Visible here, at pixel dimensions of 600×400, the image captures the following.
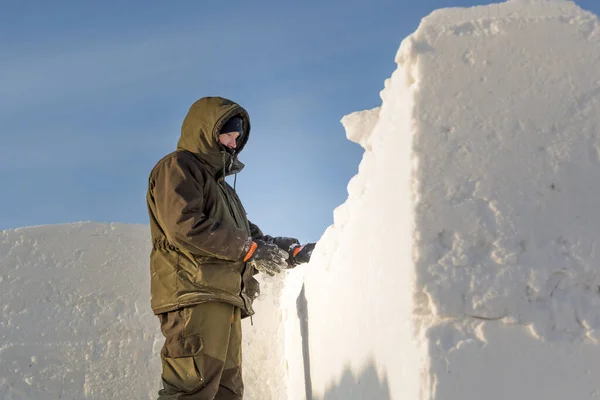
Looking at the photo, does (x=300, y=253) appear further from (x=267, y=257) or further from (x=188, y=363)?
(x=188, y=363)

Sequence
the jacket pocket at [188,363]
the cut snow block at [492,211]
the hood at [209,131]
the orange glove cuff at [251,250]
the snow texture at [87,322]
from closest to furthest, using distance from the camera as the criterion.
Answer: the cut snow block at [492,211] < the jacket pocket at [188,363] < the orange glove cuff at [251,250] < the hood at [209,131] < the snow texture at [87,322]

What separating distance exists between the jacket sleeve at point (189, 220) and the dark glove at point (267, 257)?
0.10 metres

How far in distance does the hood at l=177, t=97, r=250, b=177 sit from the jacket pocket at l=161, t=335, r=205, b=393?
2.82 ft

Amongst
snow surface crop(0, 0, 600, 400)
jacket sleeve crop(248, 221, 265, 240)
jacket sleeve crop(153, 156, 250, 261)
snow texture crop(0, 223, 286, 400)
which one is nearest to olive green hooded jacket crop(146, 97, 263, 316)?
jacket sleeve crop(153, 156, 250, 261)

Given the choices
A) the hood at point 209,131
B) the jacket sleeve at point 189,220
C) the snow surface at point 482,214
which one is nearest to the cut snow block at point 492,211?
the snow surface at point 482,214

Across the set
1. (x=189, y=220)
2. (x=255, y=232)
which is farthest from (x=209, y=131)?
(x=255, y=232)

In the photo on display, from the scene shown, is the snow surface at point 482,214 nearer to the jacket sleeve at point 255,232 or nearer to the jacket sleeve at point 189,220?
the jacket sleeve at point 189,220

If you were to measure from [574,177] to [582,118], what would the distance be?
21 centimetres

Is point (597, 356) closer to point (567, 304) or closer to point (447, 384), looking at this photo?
point (567, 304)

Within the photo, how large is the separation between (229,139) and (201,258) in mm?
671

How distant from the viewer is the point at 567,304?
2328 mm

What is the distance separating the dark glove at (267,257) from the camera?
3613 millimetres

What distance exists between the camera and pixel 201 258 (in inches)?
136

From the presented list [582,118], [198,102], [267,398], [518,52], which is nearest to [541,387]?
[582,118]
